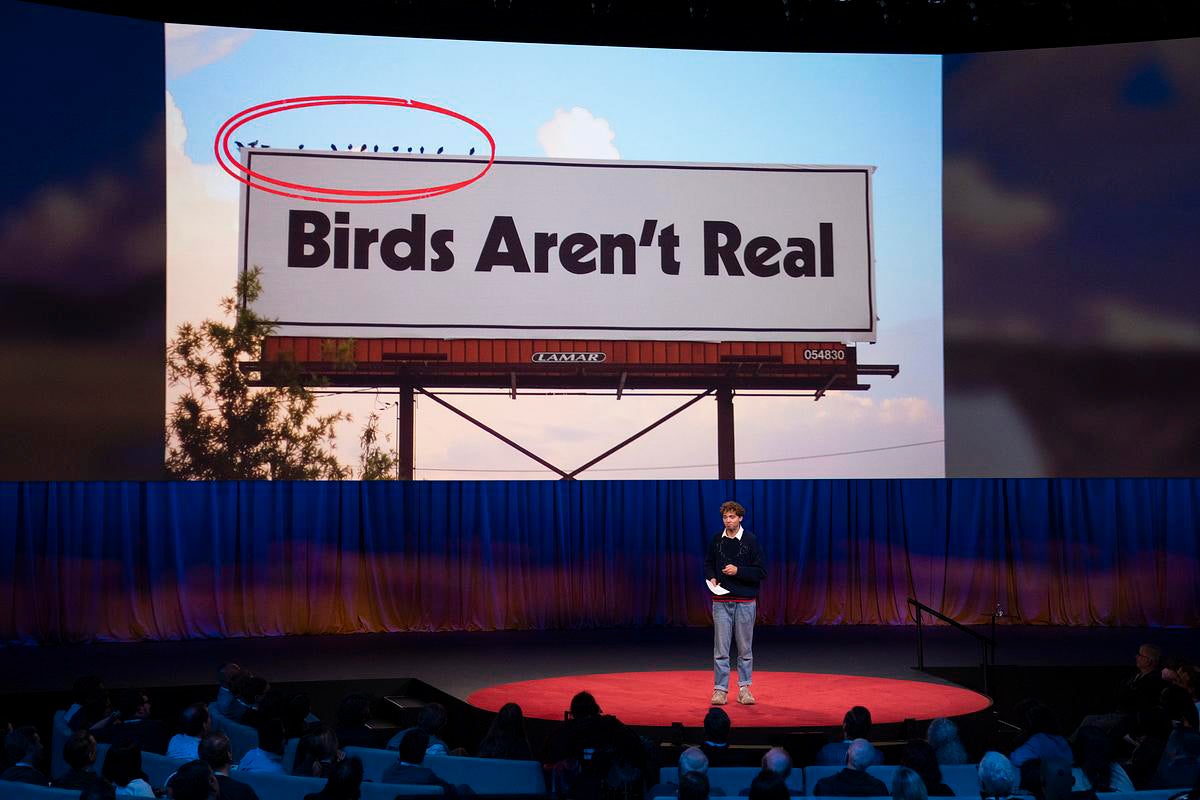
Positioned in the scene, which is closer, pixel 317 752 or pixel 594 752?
pixel 594 752

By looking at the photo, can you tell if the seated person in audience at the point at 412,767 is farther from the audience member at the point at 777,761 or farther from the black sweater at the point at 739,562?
the black sweater at the point at 739,562

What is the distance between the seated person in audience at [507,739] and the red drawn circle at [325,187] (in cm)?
849

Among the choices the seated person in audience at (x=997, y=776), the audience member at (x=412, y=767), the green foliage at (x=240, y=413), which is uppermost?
the green foliage at (x=240, y=413)

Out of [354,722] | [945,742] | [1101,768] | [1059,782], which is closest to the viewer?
[1059,782]

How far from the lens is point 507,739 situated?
5.81 m

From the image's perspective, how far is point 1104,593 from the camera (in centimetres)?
1453

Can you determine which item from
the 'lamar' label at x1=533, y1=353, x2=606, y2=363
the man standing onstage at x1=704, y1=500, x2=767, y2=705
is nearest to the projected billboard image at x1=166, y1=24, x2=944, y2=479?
the 'lamar' label at x1=533, y1=353, x2=606, y2=363

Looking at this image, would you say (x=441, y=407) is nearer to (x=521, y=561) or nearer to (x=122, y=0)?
(x=521, y=561)

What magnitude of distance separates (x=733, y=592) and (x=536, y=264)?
5.57 m

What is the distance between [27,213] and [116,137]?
1196 millimetres

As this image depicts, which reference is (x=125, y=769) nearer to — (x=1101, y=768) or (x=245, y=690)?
(x=245, y=690)

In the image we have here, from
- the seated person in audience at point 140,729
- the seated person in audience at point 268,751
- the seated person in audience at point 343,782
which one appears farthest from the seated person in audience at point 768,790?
the seated person in audience at point 140,729

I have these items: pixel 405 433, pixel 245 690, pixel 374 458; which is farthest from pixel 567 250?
pixel 245 690

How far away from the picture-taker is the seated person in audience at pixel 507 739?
5.79 meters
